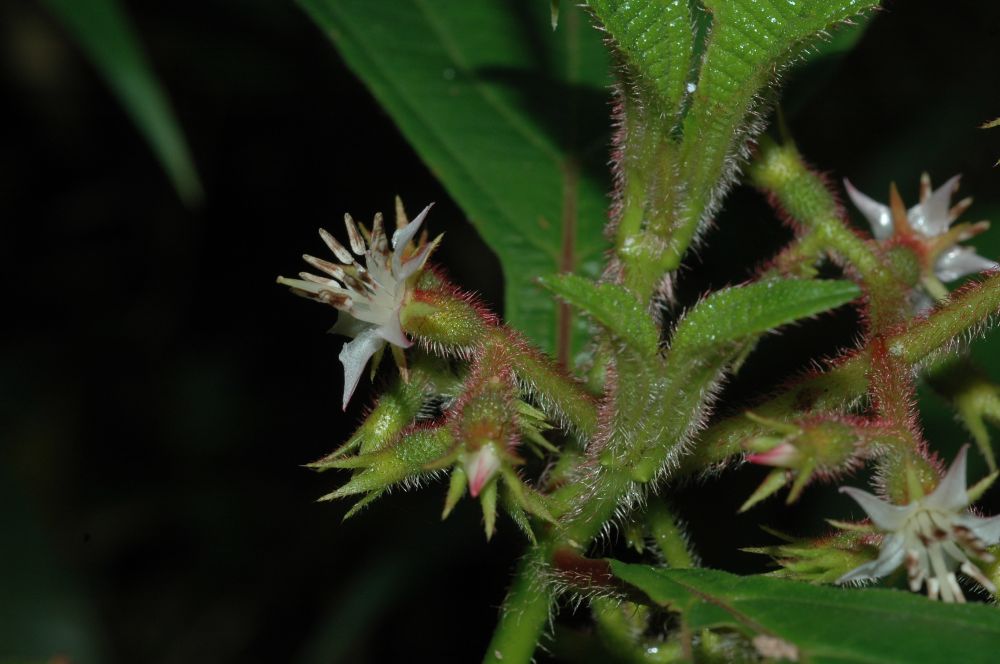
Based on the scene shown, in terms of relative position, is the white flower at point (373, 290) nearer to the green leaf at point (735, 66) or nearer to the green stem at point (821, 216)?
the green leaf at point (735, 66)

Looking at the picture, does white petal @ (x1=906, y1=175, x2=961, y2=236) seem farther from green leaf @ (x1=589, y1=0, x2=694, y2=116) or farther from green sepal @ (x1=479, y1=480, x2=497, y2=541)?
green sepal @ (x1=479, y1=480, x2=497, y2=541)

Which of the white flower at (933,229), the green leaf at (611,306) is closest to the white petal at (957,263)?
the white flower at (933,229)

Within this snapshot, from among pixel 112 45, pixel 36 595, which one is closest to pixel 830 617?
pixel 112 45

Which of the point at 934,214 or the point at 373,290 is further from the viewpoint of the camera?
the point at 934,214

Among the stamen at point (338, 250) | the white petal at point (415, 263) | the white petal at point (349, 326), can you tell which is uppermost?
the white petal at point (415, 263)

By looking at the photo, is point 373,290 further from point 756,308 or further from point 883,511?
point 883,511

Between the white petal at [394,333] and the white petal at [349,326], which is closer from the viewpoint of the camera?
the white petal at [394,333]
